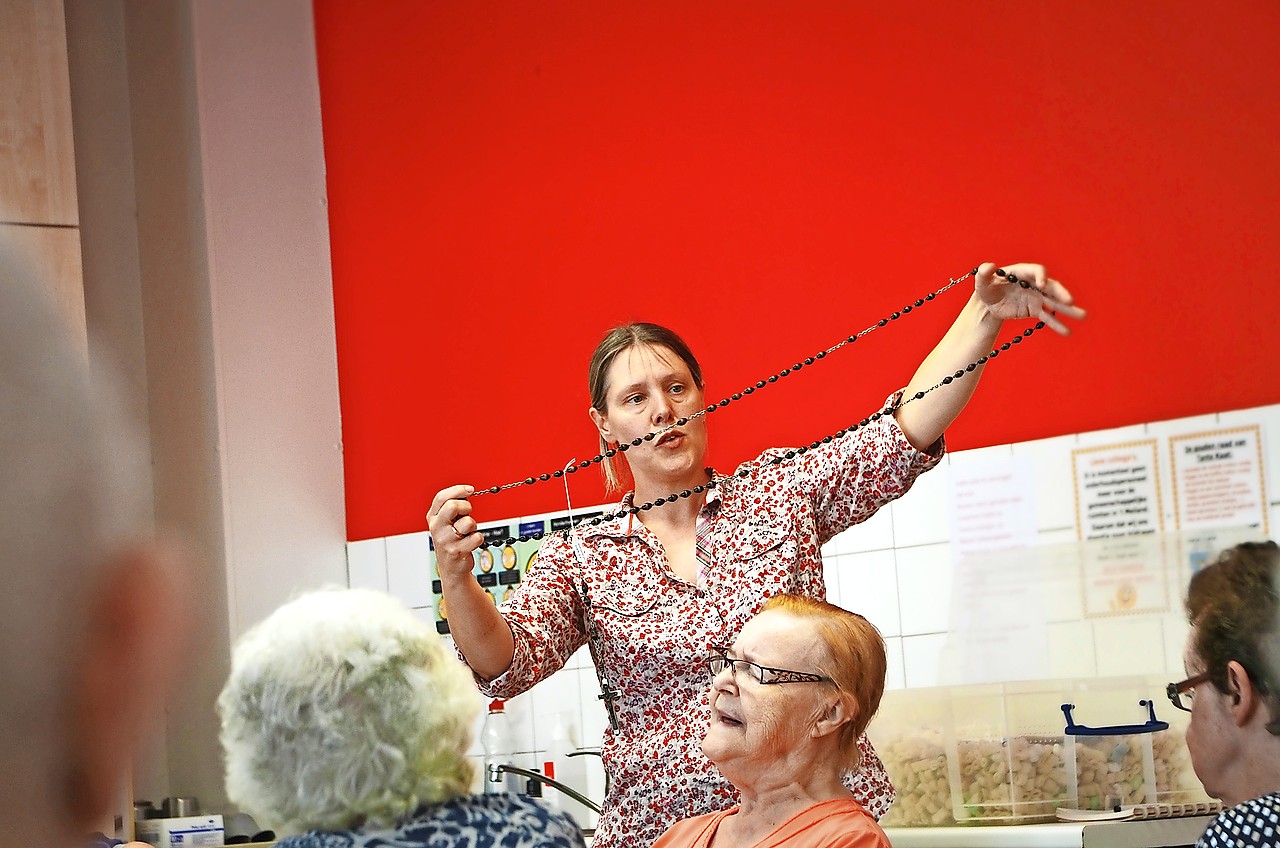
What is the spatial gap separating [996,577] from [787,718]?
1.28 metres

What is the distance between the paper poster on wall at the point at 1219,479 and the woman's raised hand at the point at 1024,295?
1028mm

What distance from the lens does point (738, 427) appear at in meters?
3.73

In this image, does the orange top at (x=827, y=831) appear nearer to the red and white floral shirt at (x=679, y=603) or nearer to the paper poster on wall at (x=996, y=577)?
the red and white floral shirt at (x=679, y=603)

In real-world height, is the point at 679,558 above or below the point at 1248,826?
above

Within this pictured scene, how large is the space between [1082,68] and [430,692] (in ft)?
7.99

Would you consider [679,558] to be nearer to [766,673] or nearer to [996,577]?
[766,673]

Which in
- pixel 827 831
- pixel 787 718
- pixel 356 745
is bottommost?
pixel 827 831

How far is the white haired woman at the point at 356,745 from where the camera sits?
1418 mm

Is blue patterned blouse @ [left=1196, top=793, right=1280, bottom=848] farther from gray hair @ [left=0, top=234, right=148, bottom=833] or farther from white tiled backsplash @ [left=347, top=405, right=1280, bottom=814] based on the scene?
gray hair @ [left=0, top=234, right=148, bottom=833]

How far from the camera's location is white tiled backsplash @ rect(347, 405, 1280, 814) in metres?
3.04

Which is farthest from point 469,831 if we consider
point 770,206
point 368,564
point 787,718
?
point 368,564

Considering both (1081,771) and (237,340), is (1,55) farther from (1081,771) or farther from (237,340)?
(1081,771)

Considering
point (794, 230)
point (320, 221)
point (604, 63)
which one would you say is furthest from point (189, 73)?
point (794, 230)

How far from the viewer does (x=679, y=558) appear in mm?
2326
